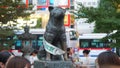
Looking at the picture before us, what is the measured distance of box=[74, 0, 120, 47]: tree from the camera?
512 inches

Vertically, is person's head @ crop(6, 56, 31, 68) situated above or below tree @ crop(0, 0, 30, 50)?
above

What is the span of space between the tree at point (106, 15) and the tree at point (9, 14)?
6.46m

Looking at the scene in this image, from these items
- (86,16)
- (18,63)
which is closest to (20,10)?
(86,16)

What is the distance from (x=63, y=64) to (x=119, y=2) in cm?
503

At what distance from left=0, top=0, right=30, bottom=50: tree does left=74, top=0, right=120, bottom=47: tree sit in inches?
254

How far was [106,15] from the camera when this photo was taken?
43.6ft

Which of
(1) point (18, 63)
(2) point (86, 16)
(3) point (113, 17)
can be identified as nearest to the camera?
(1) point (18, 63)

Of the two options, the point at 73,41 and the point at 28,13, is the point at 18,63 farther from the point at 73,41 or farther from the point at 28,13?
the point at 73,41

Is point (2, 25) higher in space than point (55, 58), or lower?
lower

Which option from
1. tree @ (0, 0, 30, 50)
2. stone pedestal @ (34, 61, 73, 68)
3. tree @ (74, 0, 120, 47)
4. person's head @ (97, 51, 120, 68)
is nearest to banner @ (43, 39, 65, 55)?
stone pedestal @ (34, 61, 73, 68)

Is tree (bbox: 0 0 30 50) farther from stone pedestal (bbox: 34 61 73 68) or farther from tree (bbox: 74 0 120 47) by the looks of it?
stone pedestal (bbox: 34 61 73 68)

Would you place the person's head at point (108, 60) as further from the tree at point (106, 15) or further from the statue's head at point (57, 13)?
the tree at point (106, 15)

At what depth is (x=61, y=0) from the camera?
54.0 meters

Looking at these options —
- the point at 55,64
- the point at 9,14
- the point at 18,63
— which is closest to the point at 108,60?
the point at 18,63
